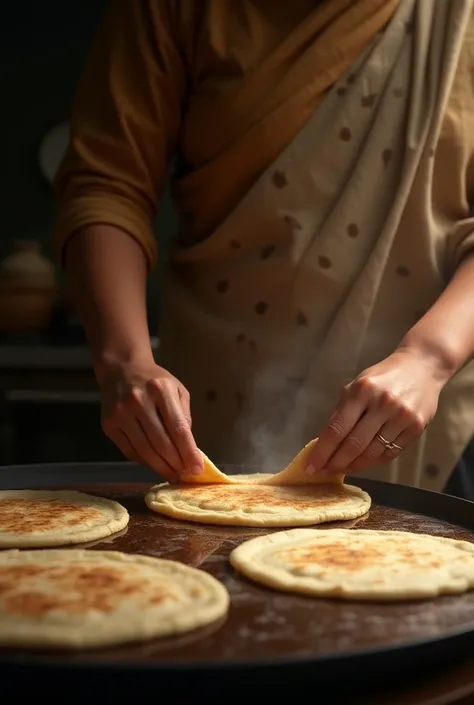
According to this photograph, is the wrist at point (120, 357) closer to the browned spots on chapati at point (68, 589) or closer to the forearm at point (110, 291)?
the forearm at point (110, 291)

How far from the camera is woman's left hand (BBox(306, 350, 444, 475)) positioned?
1.51 m

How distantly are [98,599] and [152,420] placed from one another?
1.86ft

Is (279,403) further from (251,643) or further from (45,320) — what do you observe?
(45,320)

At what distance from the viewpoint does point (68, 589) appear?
3.40ft


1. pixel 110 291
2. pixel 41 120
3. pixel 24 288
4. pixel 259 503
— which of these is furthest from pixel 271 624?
pixel 41 120

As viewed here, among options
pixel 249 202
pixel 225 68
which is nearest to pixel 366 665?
pixel 249 202

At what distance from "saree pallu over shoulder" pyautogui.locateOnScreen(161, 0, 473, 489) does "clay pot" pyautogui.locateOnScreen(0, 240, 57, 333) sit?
1950 millimetres

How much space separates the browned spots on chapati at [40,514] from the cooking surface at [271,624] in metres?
0.09

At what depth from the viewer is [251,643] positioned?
942 mm

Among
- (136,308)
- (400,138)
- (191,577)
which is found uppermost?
(400,138)

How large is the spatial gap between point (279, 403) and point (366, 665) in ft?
3.39

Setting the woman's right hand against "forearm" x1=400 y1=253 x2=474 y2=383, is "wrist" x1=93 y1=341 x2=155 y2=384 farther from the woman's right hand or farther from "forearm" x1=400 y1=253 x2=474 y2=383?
"forearm" x1=400 y1=253 x2=474 y2=383

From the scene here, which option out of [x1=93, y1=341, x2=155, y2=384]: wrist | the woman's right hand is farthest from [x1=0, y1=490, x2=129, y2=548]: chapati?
[x1=93, y1=341, x2=155, y2=384]: wrist

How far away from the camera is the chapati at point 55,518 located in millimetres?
1331
